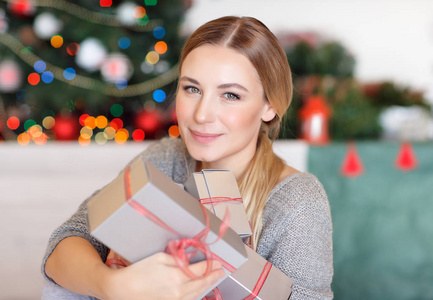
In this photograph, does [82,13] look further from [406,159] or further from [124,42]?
[406,159]

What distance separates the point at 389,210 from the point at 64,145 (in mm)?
1729

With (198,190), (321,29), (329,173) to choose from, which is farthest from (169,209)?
(321,29)

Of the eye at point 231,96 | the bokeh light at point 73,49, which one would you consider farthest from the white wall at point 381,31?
the eye at point 231,96

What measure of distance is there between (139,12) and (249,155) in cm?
169

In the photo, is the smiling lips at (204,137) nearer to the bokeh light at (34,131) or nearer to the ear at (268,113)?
the ear at (268,113)

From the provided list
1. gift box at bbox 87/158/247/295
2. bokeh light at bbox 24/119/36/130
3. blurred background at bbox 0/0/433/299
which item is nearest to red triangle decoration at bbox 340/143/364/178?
blurred background at bbox 0/0/433/299

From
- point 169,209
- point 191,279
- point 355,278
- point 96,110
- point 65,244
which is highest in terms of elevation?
point 169,209

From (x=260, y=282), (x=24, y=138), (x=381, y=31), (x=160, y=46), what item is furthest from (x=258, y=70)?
(x=381, y=31)

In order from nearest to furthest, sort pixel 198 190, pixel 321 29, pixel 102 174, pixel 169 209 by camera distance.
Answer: pixel 169 209
pixel 198 190
pixel 102 174
pixel 321 29

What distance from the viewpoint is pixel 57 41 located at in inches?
104

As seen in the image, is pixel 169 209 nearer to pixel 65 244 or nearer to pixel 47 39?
pixel 65 244

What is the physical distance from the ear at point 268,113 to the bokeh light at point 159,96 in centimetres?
162

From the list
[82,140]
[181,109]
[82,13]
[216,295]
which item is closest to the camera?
[216,295]

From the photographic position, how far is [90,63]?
8.54ft
